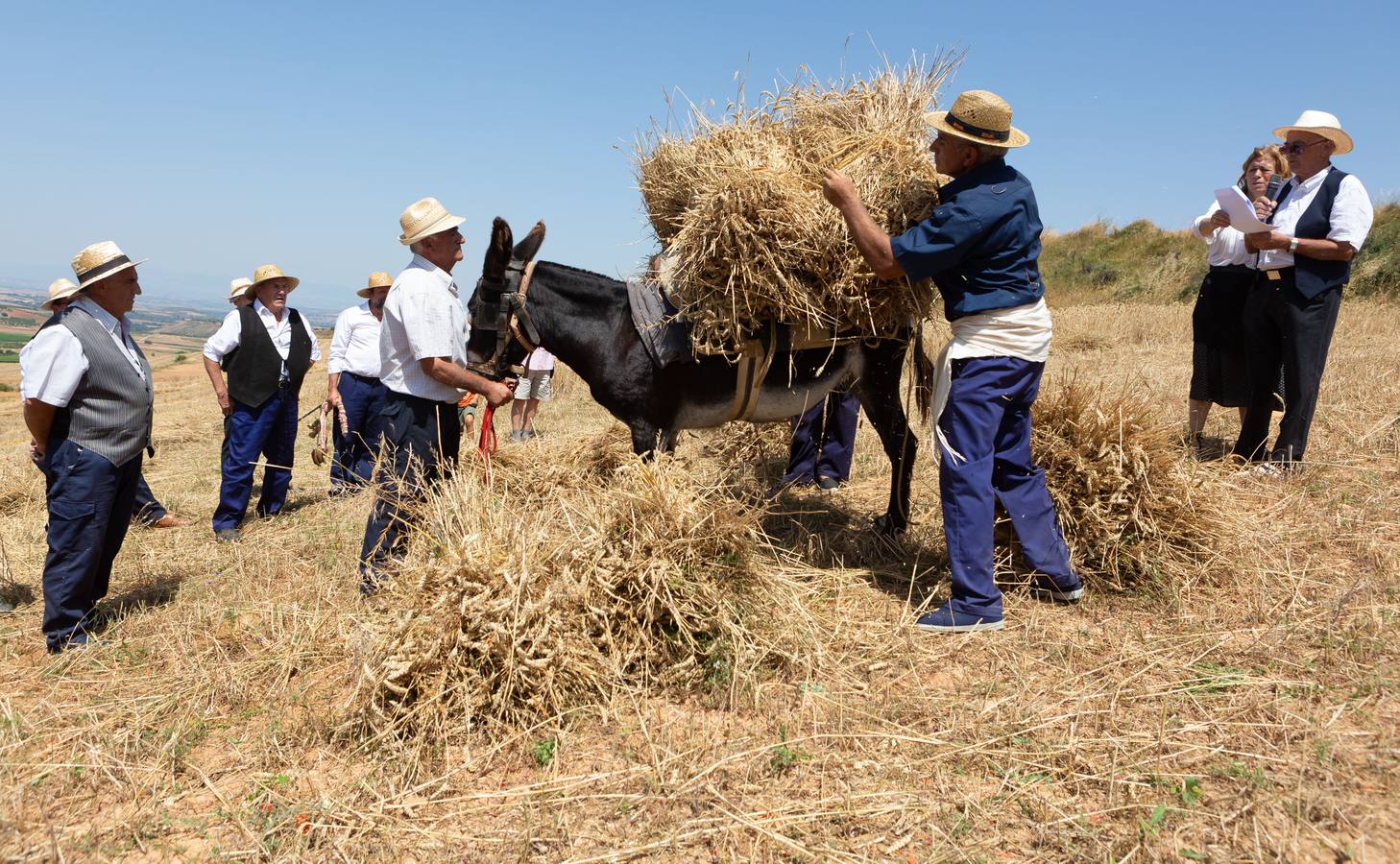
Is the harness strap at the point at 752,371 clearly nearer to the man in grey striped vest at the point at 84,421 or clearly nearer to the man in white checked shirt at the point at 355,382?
the man in grey striped vest at the point at 84,421

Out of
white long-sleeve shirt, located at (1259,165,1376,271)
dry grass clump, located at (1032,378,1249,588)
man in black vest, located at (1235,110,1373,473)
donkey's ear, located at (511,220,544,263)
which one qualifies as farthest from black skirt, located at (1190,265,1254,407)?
donkey's ear, located at (511,220,544,263)

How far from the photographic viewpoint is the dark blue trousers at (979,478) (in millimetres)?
3840

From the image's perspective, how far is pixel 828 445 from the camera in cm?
672

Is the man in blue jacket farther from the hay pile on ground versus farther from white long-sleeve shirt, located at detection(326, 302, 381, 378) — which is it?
white long-sleeve shirt, located at detection(326, 302, 381, 378)

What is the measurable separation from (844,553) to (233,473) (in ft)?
15.8

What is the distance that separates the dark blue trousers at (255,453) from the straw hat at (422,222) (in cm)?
275

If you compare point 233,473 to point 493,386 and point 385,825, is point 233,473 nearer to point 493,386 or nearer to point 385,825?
point 493,386

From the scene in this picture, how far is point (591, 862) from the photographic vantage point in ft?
8.06

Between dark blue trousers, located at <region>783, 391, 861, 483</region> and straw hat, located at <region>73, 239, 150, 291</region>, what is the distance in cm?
452

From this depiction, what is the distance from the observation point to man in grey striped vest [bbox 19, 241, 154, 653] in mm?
3873

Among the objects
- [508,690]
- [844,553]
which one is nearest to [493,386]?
[508,690]

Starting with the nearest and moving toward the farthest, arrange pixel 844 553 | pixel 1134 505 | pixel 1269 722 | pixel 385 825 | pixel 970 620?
pixel 385 825 → pixel 1269 722 → pixel 970 620 → pixel 1134 505 → pixel 844 553

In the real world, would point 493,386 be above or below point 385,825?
above

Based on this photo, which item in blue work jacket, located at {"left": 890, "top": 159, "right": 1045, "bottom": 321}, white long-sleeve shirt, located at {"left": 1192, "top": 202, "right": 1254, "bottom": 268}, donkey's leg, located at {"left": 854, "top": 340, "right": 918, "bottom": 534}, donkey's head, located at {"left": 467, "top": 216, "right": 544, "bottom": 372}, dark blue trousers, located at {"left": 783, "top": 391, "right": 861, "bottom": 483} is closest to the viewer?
blue work jacket, located at {"left": 890, "top": 159, "right": 1045, "bottom": 321}
